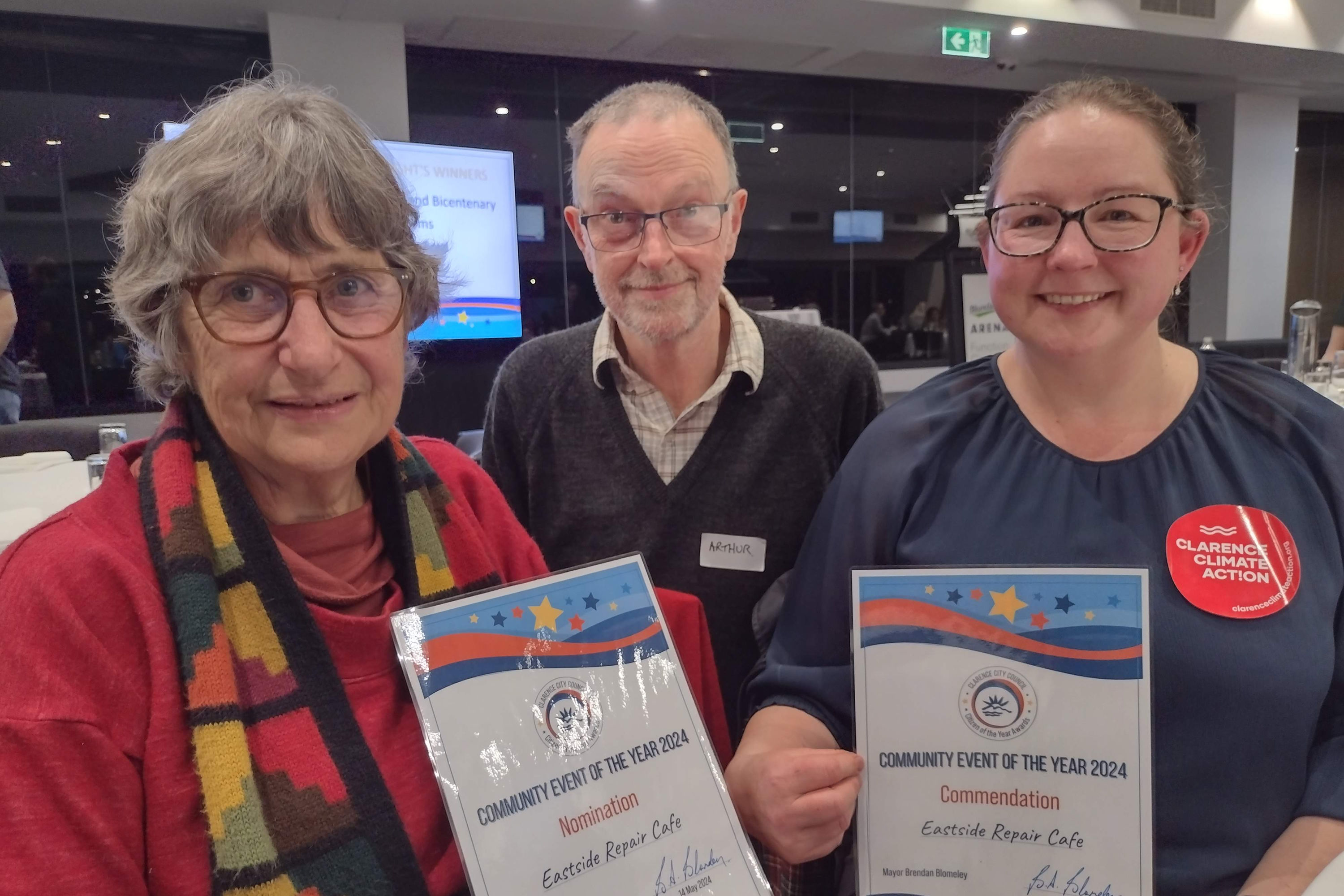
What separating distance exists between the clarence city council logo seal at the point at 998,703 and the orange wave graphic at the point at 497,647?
16.9 inches

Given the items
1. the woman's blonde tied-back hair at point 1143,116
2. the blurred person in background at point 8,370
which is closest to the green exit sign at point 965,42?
the woman's blonde tied-back hair at point 1143,116

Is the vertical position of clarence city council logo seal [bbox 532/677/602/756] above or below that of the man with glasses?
below

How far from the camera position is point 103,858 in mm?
830

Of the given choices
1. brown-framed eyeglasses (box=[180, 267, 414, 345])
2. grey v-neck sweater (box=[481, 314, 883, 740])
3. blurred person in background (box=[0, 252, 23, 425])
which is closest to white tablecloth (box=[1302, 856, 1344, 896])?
grey v-neck sweater (box=[481, 314, 883, 740])

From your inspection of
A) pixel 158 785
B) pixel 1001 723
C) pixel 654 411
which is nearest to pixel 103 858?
pixel 158 785

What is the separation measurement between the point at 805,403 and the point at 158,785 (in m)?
1.32

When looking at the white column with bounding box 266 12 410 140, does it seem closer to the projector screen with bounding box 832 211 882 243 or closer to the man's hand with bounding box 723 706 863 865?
the projector screen with bounding box 832 211 882 243

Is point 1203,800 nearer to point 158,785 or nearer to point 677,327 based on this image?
point 677,327

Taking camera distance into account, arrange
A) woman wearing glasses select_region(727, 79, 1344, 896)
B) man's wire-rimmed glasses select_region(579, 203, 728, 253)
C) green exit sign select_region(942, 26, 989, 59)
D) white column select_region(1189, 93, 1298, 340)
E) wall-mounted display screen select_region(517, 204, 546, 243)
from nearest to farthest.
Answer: woman wearing glasses select_region(727, 79, 1344, 896) < man's wire-rimmed glasses select_region(579, 203, 728, 253) < green exit sign select_region(942, 26, 989, 59) < wall-mounted display screen select_region(517, 204, 546, 243) < white column select_region(1189, 93, 1298, 340)

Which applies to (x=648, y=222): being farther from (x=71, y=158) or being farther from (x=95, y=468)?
(x=71, y=158)

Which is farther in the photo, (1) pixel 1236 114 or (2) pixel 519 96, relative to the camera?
(1) pixel 1236 114

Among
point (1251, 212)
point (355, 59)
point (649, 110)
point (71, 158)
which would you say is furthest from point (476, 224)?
point (1251, 212)

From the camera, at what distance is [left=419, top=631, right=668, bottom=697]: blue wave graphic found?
0.94m
